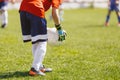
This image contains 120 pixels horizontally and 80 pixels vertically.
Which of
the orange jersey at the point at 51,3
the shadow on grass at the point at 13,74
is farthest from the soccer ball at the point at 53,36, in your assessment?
the shadow on grass at the point at 13,74

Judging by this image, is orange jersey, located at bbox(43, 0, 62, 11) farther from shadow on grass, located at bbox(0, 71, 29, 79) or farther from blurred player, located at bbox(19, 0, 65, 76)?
shadow on grass, located at bbox(0, 71, 29, 79)

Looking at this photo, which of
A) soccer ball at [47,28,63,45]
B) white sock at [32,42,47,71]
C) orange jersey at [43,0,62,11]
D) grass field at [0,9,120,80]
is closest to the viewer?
orange jersey at [43,0,62,11]

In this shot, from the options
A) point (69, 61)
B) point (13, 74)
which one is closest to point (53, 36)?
point (13, 74)

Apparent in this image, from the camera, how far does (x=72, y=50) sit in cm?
1046

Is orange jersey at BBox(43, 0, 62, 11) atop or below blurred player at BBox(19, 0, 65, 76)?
atop

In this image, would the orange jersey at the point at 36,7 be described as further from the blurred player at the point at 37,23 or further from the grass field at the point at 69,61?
the grass field at the point at 69,61

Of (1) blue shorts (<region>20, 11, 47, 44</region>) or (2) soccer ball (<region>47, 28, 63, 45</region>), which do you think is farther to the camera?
(2) soccer ball (<region>47, 28, 63, 45</region>)

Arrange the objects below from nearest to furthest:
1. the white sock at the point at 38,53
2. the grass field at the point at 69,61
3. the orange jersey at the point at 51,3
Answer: the orange jersey at the point at 51,3
the white sock at the point at 38,53
the grass field at the point at 69,61

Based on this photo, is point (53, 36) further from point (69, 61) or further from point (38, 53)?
point (69, 61)

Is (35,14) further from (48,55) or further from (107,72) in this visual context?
(48,55)

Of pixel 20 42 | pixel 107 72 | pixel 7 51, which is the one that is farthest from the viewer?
pixel 20 42

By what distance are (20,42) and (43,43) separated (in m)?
4.83

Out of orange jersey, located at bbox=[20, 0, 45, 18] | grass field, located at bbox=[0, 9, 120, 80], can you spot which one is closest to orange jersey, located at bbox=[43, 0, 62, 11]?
orange jersey, located at bbox=[20, 0, 45, 18]

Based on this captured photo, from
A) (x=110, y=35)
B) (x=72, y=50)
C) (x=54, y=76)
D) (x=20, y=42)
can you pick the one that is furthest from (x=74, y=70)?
(x=110, y=35)
